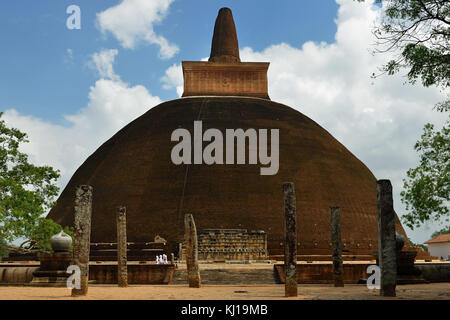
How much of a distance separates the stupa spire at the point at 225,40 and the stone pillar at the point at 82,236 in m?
29.4

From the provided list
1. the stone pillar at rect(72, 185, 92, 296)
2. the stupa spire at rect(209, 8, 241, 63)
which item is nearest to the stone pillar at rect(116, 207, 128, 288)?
the stone pillar at rect(72, 185, 92, 296)

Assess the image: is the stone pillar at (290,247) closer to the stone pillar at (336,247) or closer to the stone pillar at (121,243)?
the stone pillar at (336,247)

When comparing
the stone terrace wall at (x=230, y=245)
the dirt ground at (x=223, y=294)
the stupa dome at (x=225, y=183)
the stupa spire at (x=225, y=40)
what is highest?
the stupa spire at (x=225, y=40)

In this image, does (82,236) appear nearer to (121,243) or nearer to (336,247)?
(121,243)

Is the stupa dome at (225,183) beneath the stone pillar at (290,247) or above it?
above

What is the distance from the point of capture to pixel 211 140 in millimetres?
30625

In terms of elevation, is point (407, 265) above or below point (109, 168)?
below

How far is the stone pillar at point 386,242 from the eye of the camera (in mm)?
10000

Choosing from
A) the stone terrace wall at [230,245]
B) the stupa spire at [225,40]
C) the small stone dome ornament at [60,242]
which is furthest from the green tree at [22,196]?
the stupa spire at [225,40]

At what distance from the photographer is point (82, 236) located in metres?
10.7
